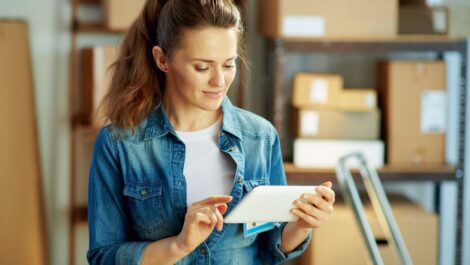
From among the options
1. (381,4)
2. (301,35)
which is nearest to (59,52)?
(301,35)

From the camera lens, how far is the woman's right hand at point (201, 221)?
155 cm

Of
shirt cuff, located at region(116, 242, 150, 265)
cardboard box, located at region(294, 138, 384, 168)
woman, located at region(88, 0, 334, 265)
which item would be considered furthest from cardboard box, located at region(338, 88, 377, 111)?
shirt cuff, located at region(116, 242, 150, 265)

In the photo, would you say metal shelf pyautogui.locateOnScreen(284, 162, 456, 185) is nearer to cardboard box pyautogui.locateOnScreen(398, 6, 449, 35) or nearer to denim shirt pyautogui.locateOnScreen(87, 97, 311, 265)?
cardboard box pyautogui.locateOnScreen(398, 6, 449, 35)

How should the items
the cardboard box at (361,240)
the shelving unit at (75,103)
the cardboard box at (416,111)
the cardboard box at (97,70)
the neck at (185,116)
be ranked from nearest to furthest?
the neck at (185,116)
the cardboard box at (361,240)
the cardboard box at (416,111)
the cardboard box at (97,70)
the shelving unit at (75,103)

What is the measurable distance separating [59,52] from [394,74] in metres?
1.54

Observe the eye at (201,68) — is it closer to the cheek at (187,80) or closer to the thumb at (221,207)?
the cheek at (187,80)

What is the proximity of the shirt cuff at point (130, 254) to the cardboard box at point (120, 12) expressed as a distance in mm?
1895

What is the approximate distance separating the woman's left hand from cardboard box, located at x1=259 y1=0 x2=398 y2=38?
1.73 metres

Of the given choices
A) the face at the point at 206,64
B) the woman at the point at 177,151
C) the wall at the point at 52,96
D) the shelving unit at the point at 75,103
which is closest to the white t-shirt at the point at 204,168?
the woman at the point at 177,151

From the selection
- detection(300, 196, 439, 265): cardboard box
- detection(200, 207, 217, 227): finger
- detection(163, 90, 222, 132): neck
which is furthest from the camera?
detection(300, 196, 439, 265): cardboard box

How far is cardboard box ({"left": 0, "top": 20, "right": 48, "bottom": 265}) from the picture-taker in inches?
136

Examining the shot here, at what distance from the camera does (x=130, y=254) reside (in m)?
1.66

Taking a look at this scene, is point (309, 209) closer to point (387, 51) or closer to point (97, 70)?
point (387, 51)

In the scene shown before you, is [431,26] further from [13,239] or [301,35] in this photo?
[13,239]
